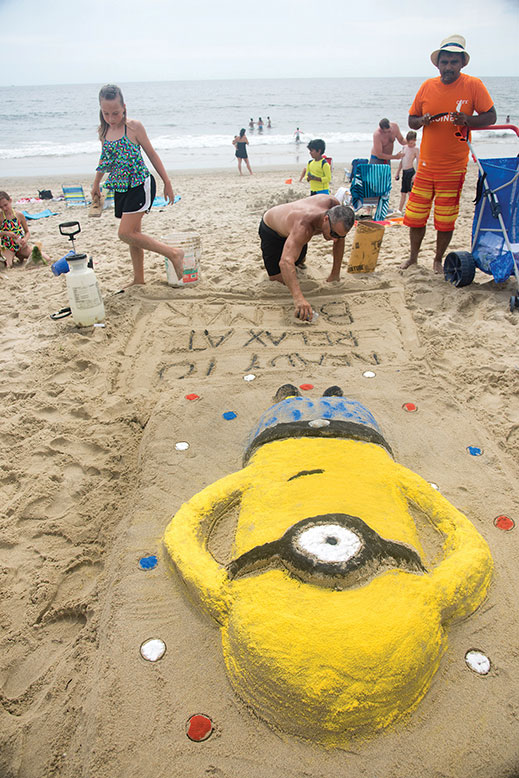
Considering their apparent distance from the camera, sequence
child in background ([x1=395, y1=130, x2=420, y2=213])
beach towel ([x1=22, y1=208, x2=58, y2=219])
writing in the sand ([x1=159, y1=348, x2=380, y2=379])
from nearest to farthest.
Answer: writing in the sand ([x1=159, y1=348, x2=380, y2=379])
child in background ([x1=395, y1=130, x2=420, y2=213])
beach towel ([x1=22, y1=208, x2=58, y2=219])

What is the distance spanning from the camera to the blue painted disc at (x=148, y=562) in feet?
6.15

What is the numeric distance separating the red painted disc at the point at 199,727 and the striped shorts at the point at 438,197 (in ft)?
14.6

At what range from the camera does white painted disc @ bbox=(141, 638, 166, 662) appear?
154cm

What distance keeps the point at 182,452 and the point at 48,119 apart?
107ft

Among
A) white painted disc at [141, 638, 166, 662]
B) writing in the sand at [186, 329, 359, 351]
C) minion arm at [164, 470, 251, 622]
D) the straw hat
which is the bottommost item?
white painted disc at [141, 638, 166, 662]

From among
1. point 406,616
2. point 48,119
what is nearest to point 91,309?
point 406,616

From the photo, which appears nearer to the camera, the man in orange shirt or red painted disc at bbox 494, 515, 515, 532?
red painted disc at bbox 494, 515, 515, 532

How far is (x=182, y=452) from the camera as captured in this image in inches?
100

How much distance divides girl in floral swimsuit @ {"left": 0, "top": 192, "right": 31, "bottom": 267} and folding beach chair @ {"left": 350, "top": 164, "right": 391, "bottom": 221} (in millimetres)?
4217

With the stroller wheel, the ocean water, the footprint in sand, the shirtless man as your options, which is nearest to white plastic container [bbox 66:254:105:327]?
the footprint in sand

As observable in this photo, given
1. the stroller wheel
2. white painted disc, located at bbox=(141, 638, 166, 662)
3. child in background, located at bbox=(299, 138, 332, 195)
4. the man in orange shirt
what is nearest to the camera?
white painted disc, located at bbox=(141, 638, 166, 662)

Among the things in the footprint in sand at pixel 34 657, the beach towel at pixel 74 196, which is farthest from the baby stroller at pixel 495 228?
the beach towel at pixel 74 196

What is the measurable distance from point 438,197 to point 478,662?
4066 millimetres

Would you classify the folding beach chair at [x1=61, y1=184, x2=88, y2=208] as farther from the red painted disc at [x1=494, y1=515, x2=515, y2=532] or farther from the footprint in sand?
the red painted disc at [x1=494, y1=515, x2=515, y2=532]
